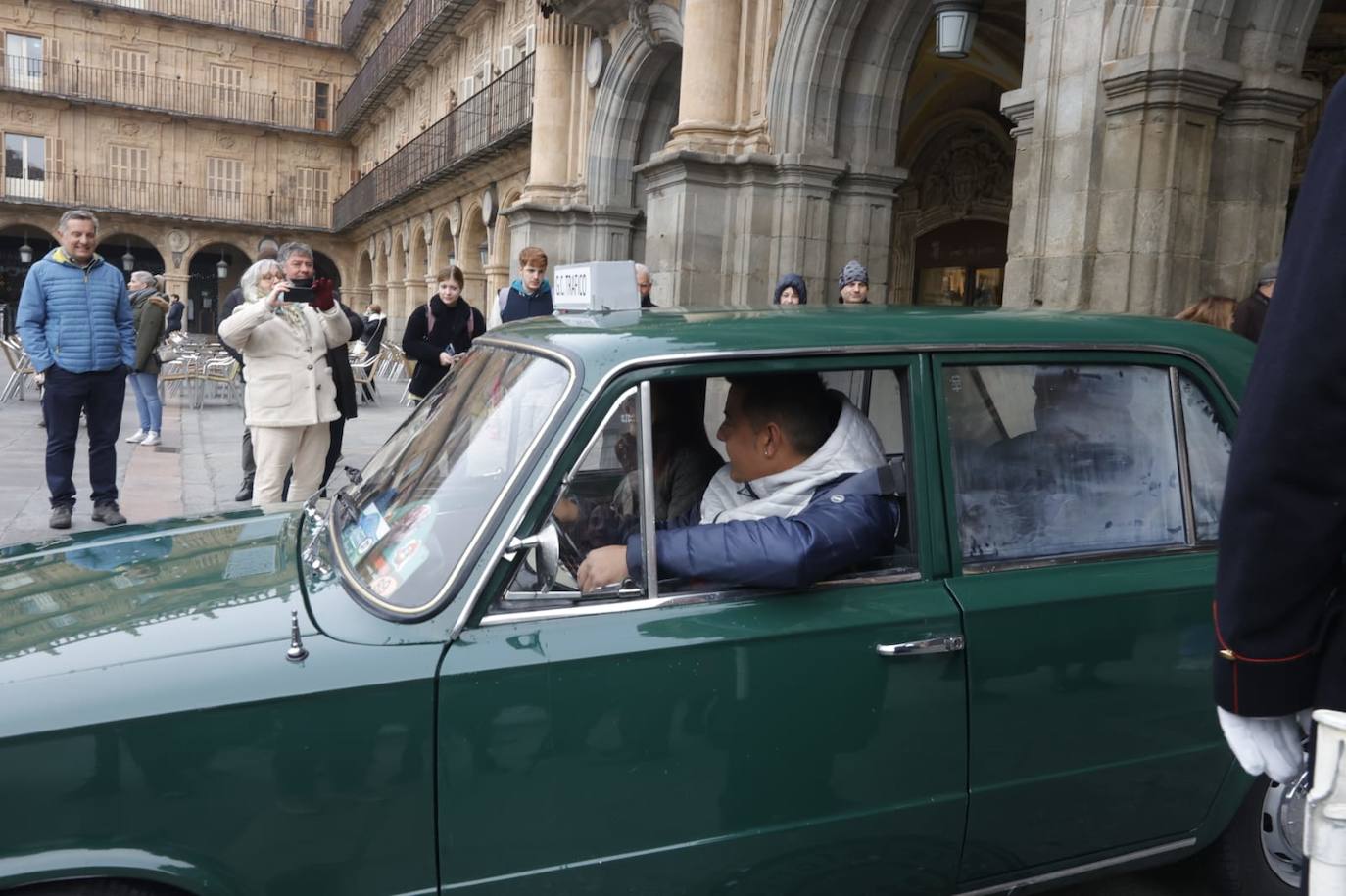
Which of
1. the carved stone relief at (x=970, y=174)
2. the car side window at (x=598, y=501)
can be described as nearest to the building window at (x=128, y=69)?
the carved stone relief at (x=970, y=174)

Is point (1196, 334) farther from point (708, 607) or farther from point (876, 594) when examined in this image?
point (708, 607)

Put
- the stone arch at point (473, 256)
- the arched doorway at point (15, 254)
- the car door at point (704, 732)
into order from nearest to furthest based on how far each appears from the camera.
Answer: the car door at point (704, 732)
the stone arch at point (473, 256)
the arched doorway at point (15, 254)

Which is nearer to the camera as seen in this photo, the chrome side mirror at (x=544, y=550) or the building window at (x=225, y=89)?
the chrome side mirror at (x=544, y=550)

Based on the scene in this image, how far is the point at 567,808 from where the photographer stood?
6.79 feet

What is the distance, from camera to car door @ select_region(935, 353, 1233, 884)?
7.83ft

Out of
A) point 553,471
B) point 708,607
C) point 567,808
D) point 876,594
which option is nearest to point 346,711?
point 567,808

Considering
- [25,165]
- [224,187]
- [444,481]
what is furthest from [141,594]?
[224,187]

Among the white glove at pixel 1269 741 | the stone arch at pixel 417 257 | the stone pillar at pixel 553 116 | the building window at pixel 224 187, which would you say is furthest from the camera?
the building window at pixel 224 187

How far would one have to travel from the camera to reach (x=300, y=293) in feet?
18.5

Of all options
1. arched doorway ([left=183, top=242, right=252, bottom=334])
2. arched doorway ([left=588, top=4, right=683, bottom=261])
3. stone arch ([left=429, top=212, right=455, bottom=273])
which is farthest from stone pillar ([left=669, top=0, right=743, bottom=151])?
arched doorway ([left=183, top=242, right=252, bottom=334])

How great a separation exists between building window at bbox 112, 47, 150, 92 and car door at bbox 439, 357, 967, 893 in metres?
46.7

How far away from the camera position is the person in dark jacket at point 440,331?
7855 millimetres

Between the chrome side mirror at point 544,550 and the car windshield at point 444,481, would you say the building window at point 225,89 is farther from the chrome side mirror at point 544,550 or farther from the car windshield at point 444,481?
the chrome side mirror at point 544,550

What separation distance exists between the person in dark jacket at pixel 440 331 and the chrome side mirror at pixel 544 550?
5798 millimetres
